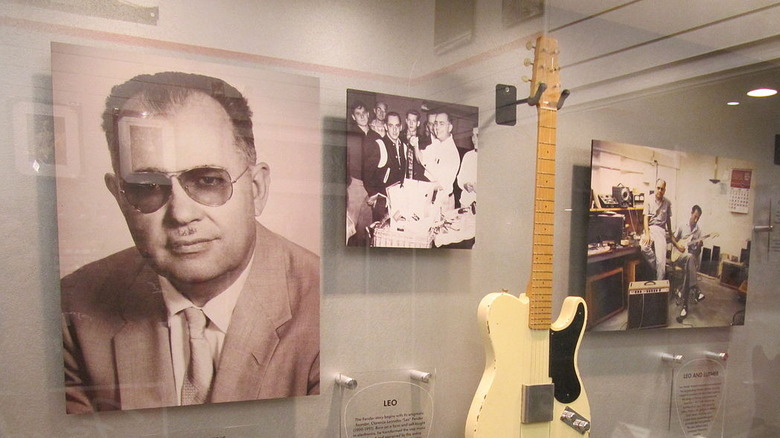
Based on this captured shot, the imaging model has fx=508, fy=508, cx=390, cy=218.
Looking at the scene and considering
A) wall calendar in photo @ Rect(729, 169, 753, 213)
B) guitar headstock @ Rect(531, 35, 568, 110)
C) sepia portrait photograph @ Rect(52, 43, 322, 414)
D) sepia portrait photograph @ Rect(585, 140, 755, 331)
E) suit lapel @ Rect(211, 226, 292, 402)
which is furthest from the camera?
wall calendar in photo @ Rect(729, 169, 753, 213)

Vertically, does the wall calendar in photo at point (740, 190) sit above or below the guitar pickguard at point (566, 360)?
above

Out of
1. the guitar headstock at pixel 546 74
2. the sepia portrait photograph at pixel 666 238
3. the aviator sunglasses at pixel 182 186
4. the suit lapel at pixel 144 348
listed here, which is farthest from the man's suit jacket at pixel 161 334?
the sepia portrait photograph at pixel 666 238

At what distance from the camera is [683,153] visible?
1721 mm

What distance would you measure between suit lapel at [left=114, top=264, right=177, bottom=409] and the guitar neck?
0.92 meters

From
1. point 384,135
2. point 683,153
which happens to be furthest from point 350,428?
point 683,153

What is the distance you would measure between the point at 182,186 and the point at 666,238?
Result: 150 cm

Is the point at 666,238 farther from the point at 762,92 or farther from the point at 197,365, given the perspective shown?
the point at 197,365

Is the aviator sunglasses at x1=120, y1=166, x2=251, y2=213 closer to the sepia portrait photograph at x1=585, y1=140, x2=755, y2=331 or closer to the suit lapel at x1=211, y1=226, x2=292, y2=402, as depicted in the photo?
the suit lapel at x1=211, y1=226, x2=292, y2=402

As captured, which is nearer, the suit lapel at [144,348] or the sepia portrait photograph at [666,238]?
the suit lapel at [144,348]

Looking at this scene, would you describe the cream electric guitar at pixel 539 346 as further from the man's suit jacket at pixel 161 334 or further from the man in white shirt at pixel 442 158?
the man's suit jacket at pixel 161 334

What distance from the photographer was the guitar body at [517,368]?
130 centimetres

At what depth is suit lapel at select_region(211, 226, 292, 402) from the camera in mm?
1171

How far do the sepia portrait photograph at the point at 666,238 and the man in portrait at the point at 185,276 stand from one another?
0.98m

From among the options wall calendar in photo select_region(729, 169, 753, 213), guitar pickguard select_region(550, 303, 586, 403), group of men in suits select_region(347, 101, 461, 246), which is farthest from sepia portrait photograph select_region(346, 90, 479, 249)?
wall calendar in photo select_region(729, 169, 753, 213)
